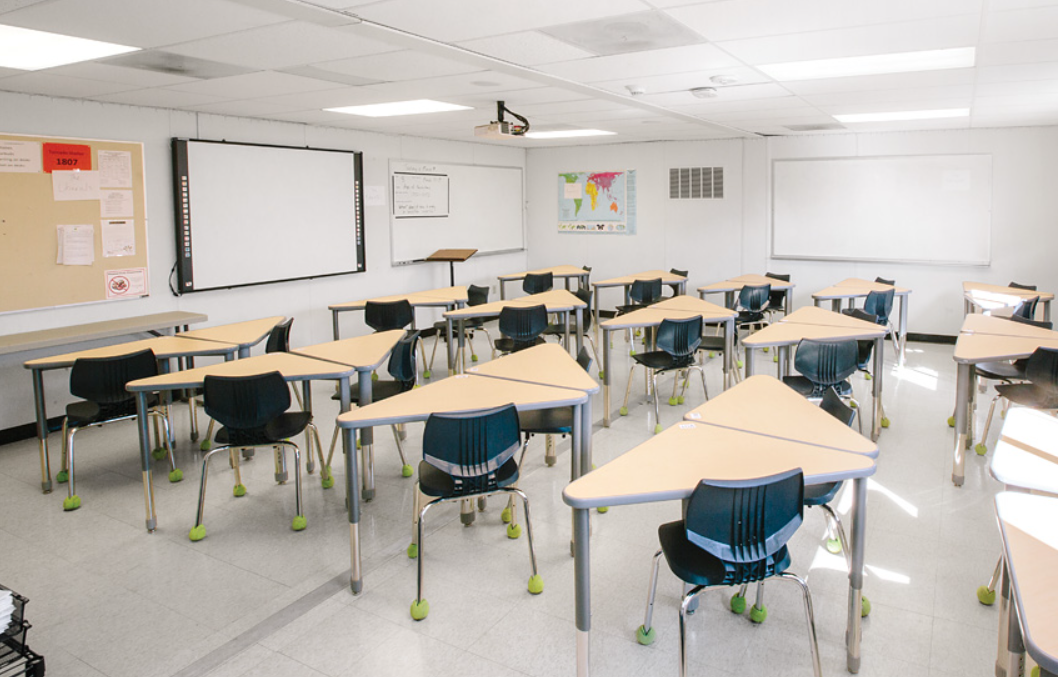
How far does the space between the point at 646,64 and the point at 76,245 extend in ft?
15.0

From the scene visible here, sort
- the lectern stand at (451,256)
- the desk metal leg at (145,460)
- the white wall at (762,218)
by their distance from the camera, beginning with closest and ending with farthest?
the desk metal leg at (145,460), the white wall at (762,218), the lectern stand at (451,256)

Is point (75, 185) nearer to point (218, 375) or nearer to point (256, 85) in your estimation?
point (256, 85)

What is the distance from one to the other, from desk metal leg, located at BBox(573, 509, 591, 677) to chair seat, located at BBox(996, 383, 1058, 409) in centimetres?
346

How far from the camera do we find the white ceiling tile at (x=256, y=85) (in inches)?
191

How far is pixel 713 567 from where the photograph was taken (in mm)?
2449

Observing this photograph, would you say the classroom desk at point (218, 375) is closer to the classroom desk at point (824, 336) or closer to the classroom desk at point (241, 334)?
the classroom desk at point (241, 334)

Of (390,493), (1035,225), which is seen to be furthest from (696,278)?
(390,493)

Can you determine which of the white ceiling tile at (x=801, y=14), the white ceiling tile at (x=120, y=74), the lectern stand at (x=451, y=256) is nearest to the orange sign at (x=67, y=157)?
the white ceiling tile at (x=120, y=74)

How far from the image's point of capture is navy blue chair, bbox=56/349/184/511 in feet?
13.8

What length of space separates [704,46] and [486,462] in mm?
2569

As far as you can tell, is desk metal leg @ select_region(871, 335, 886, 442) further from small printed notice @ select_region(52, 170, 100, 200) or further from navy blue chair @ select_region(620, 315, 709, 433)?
small printed notice @ select_region(52, 170, 100, 200)

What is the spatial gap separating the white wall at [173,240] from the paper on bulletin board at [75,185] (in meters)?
0.30

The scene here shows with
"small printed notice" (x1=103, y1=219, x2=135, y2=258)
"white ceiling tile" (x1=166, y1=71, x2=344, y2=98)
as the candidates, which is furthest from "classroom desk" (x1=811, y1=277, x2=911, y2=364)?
"small printed notice" (x1=103, y1=219, x2=135, y2=258)

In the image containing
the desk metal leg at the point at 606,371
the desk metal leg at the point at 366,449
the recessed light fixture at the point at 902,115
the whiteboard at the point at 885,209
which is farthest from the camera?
the whiteboard at the point at 885,209
